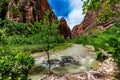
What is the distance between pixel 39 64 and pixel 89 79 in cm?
873

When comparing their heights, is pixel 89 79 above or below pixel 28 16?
below

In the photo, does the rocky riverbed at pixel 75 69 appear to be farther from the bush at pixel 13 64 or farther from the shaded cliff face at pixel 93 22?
the shaded cliff face at pixel 93 22

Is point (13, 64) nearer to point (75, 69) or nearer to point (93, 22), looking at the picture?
point (75, 69)

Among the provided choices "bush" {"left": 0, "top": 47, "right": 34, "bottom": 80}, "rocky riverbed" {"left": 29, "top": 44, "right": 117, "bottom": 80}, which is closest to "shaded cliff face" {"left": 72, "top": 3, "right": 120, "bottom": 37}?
"rocky riverbed" {"left": 29, "top": 44, "right": 117, "bottom": 80}

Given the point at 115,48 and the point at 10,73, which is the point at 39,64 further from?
the point at 10,73

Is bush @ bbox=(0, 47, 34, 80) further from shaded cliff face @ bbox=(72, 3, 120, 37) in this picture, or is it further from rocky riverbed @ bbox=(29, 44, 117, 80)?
shaded cliff face @ bbox=(72, 3, 120, 37)

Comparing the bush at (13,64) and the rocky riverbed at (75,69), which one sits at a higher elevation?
the bush at (13,64)

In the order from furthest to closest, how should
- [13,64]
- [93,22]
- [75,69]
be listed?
1. [93,22]
2. [75,69]
3. [13,64]

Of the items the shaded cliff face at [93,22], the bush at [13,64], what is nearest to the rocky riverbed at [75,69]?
the bush at [13,64]

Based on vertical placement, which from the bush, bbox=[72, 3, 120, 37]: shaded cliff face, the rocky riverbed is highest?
bbox=[72, 3, 120, 37]: shaded cliff face

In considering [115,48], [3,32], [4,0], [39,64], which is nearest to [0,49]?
[3,32]

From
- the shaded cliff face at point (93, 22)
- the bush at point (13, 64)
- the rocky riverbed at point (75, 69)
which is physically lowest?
the rocky riverbed at point (75, 69)

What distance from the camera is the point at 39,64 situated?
25750 mm

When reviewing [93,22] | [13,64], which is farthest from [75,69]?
[93,22]
